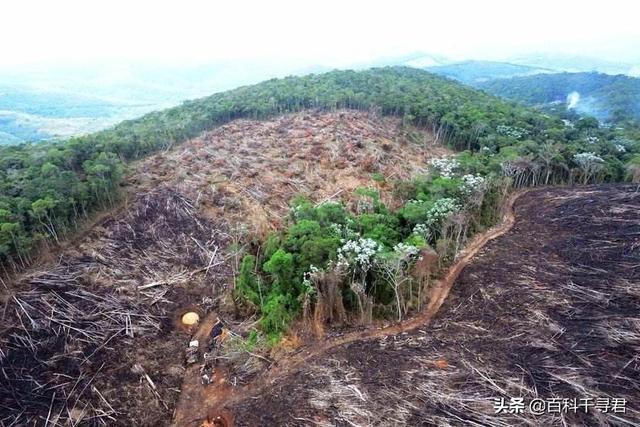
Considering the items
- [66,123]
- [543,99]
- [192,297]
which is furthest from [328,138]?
[66,123]

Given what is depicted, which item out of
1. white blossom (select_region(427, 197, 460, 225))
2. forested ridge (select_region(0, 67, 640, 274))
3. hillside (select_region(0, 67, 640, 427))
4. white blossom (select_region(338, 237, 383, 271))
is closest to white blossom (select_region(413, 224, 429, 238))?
hillside (select_region(0, 67, 640, 427))

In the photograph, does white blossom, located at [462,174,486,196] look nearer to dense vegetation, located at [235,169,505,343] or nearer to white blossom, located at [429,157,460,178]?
dense vegetation, located at [235,169,505,343]

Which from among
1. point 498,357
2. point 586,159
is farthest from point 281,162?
point 498,357

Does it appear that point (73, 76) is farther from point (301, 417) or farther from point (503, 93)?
point (301, 417)

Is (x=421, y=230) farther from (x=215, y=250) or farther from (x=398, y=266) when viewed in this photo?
(x=215, y=250)

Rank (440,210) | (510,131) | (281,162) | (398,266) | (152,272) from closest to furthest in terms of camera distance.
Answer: (398,266)
(440,210)
(152,272)
(281,162)
(510,131)

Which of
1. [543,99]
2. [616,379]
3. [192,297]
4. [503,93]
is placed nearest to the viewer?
[616,379]

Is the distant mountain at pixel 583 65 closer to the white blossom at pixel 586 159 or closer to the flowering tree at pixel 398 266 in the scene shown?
the white blossom at pixel 586 159
